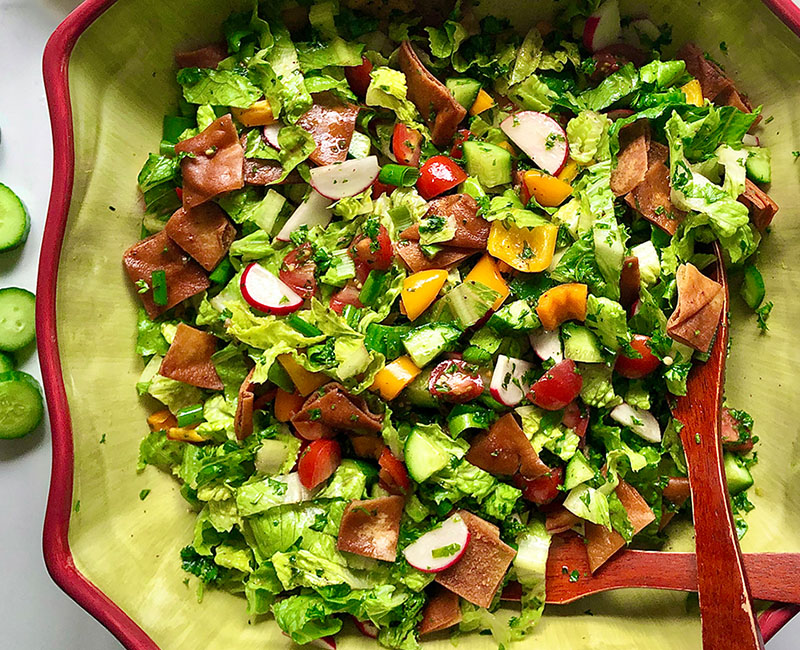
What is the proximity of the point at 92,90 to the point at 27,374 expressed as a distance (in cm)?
141

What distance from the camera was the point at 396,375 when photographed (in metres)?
2.44

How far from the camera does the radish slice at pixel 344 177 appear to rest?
8.32ft

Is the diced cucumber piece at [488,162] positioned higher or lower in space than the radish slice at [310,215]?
higher

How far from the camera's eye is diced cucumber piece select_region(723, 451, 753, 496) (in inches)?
101

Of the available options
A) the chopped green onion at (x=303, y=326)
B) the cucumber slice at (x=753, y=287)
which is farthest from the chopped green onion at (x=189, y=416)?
the cucumber slice at (x=753, y=287)

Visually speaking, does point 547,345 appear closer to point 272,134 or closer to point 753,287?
point 753,287

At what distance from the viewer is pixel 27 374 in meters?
3.08

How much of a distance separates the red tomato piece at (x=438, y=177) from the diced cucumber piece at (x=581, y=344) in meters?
0.69

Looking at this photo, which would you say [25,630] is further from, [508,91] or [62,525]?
[508,91]

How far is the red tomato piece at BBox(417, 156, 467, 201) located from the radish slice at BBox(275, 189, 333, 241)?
14.7 inches

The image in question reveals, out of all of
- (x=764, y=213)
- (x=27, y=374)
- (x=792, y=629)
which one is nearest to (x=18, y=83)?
(x=27, y=374)

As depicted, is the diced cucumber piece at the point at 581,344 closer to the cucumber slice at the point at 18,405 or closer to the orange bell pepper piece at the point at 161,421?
the orange bell pepper piece at the point at 161,421

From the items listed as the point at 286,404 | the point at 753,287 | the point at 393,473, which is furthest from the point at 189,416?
the point at 753,287

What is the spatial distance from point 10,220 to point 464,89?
2087mm
